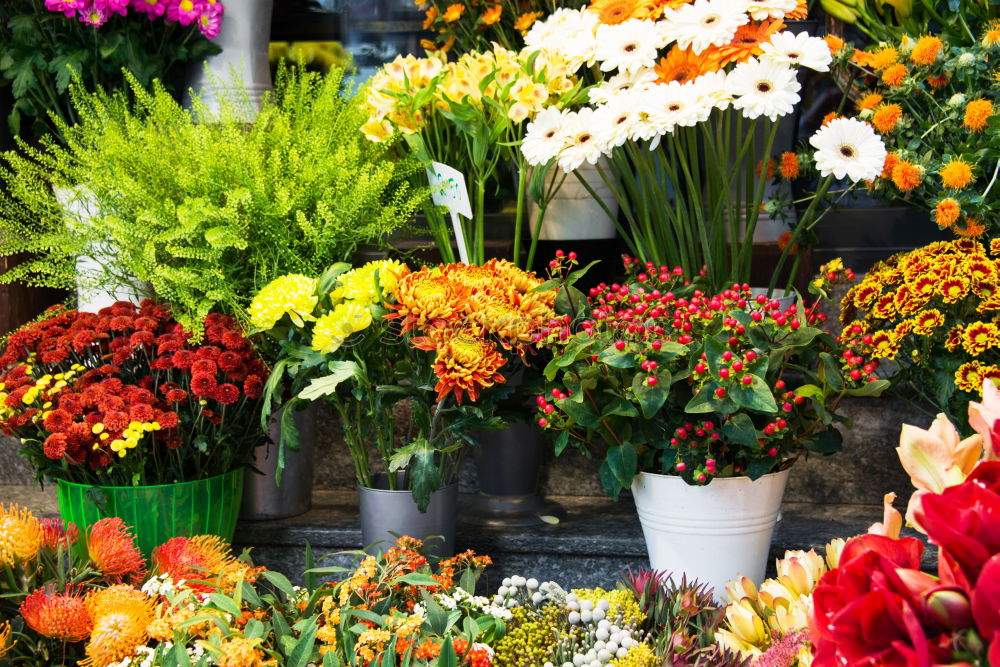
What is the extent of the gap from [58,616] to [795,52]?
4.08ft

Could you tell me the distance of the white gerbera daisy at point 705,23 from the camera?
55.9 inches

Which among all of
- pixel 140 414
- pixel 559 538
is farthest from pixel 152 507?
pixel 559 538

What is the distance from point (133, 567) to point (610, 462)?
26.8 inches

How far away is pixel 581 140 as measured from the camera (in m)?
1.48

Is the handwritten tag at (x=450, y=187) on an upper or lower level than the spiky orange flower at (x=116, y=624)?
upper

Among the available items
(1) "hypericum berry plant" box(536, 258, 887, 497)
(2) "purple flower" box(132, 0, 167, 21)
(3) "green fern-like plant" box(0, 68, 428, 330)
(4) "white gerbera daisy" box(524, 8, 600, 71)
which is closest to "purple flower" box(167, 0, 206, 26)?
(2) "purple flower" box(132, 0, 167, 21)

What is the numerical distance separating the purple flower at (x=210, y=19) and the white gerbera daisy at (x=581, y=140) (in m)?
0.95

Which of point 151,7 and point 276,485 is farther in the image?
point 151,7

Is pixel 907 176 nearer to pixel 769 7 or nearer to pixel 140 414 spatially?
pixel 769 7

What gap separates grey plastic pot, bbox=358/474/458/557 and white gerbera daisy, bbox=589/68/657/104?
26.7 inches

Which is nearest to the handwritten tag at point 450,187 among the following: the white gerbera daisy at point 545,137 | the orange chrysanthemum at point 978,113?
the white gerbera daisy at point 545,137

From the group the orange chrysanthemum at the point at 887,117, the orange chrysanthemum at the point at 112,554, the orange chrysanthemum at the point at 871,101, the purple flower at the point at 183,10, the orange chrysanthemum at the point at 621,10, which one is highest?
the purple flower at the point at 183,10

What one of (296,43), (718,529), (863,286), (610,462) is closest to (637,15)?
(863,286)

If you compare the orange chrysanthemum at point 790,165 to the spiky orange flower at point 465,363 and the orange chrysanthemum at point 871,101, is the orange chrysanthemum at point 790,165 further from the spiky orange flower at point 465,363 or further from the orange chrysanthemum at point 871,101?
the spiky orange flower at point 465,363
